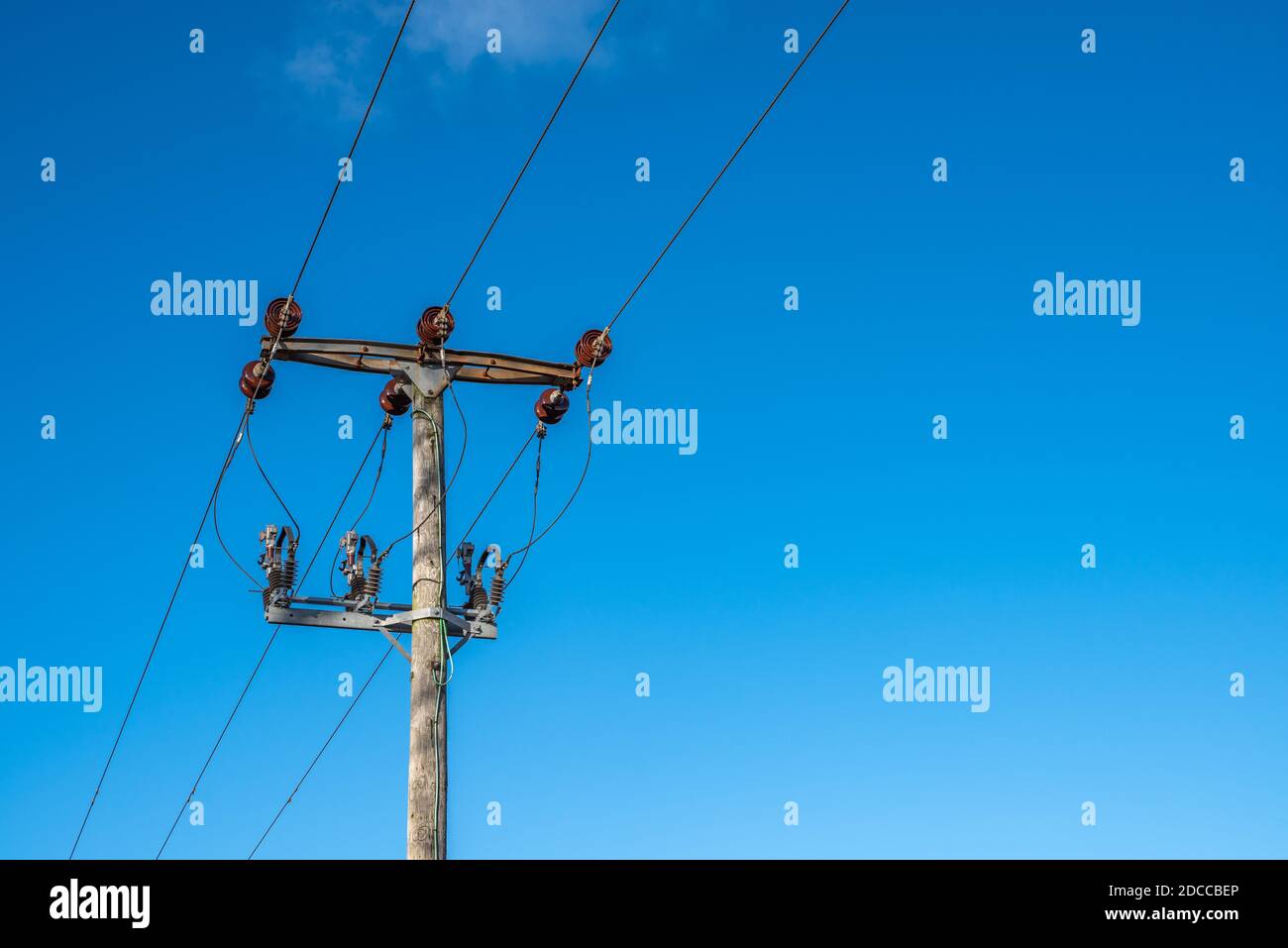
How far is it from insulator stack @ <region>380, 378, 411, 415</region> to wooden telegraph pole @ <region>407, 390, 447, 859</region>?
0.76 feet

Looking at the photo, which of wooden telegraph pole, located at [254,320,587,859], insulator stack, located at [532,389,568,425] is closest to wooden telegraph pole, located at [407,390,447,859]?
wooden telegraph pole, located at [254,320,587,859]

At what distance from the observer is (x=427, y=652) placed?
522 inches

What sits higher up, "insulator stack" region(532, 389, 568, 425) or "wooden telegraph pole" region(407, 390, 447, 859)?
"insulator stack" region(532, 389, 568, 425)

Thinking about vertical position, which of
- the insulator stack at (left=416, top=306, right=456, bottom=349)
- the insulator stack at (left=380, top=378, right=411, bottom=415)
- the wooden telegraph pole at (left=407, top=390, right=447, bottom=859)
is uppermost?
the insulator stack at (left=416, top=306, right=456, bottom=349)

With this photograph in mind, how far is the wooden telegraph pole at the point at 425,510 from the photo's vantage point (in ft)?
42.4

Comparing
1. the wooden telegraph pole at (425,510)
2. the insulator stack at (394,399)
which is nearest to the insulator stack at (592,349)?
the wooden telegraph pole at (425,510)

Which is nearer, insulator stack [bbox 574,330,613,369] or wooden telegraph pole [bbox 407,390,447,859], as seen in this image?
wooden telegraph pole [bbox 407,390,447,859]

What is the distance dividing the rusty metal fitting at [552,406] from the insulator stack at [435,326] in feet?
3.71

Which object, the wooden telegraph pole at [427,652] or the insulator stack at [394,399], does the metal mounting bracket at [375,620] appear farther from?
the insulator stack at [394,399]

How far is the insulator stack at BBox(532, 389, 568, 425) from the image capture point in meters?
14.4

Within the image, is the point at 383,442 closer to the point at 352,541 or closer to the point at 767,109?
the point at 352,541

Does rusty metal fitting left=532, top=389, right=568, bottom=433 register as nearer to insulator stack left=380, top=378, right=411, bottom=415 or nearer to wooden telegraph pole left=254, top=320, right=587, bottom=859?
wooden telegraph pole left=254, top=320, right=587, bottom=859
